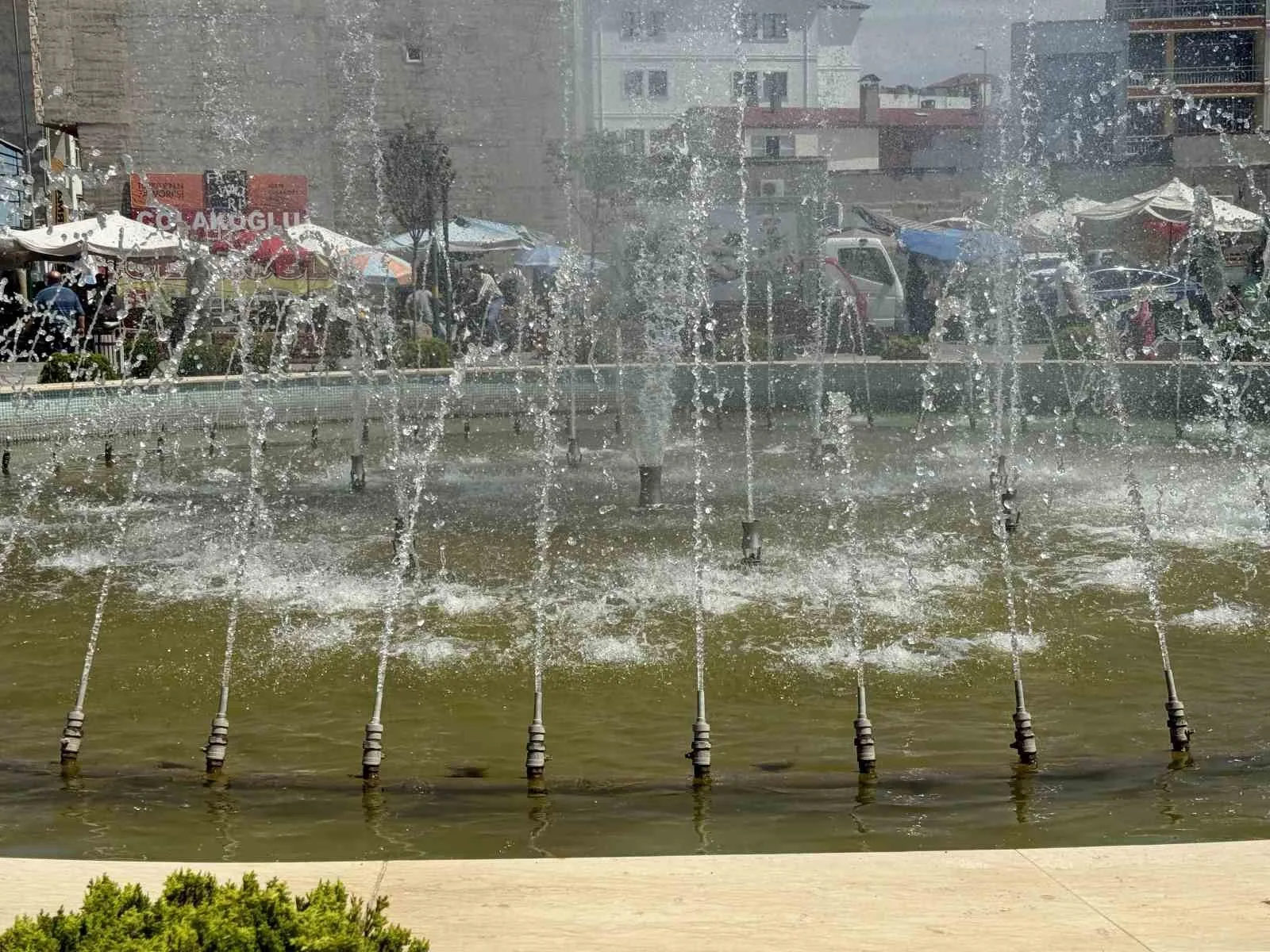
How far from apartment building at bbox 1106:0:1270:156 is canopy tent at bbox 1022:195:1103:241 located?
2642cm

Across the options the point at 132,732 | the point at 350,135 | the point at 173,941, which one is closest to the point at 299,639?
the point at 132,732

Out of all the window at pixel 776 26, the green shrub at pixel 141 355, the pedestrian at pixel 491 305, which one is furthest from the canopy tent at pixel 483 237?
the window at pixel 776 26

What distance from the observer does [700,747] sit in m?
5.88

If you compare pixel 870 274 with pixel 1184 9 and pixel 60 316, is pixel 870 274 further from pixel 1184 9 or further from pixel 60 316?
pixel 1184 9

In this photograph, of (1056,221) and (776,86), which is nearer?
(1056,221)

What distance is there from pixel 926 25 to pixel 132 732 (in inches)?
1174

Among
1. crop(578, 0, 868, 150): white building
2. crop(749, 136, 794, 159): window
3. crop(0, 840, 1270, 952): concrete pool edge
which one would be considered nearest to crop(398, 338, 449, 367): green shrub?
crop(578, 0, 868, 150): white building

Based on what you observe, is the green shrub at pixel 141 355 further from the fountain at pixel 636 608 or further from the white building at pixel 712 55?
the white building at pixel 712 55

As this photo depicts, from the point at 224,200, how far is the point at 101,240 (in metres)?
15.0

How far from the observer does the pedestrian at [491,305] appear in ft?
92.8

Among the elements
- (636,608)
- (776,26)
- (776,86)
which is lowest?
(636,608)

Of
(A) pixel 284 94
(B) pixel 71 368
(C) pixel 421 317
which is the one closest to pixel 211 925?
(B) pixel 71 368

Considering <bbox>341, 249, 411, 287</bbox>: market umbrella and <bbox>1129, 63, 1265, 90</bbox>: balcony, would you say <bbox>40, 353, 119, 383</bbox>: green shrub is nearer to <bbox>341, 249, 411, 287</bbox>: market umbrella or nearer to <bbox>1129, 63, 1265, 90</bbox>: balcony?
<bbox>341, 249, 411, 287</bbox>: market umbrella

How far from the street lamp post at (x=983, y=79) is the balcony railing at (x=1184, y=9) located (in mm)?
19170
